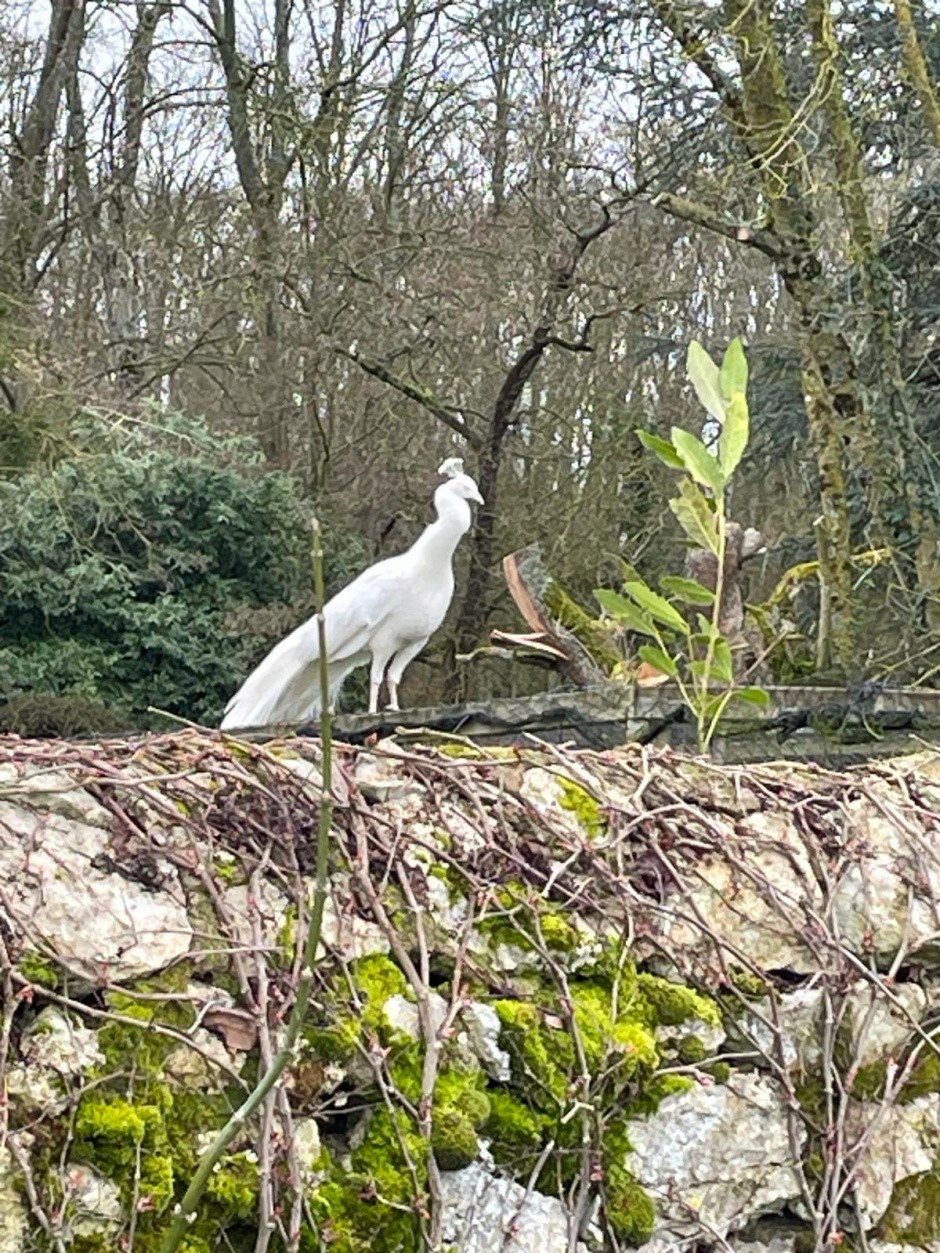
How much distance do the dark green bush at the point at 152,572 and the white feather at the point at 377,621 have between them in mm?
3804

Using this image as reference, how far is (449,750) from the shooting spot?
1752mm

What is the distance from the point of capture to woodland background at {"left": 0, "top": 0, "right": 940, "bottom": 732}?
29.9 feet

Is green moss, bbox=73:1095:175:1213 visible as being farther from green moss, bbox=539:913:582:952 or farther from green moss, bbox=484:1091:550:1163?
green moss, bbox=539:913:582:952

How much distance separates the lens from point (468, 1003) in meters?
1.46

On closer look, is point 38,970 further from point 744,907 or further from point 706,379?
point 706,379

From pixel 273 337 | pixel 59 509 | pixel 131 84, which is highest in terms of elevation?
pixel 131 84

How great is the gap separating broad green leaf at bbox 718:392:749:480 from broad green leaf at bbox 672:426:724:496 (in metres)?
0.01

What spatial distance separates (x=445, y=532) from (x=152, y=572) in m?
4.78

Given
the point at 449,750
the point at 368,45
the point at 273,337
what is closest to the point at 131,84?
the point at 368,45

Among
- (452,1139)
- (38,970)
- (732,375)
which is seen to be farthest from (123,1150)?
(732,375)

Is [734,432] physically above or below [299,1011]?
above

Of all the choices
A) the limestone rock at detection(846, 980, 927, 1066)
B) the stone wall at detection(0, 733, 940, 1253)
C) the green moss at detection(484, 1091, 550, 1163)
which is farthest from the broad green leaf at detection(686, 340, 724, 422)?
the green moss at detection(484, 1091, 550, 1163)

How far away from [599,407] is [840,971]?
9744 millimetres

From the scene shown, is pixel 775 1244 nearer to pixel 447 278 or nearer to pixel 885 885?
pixel 885 885
